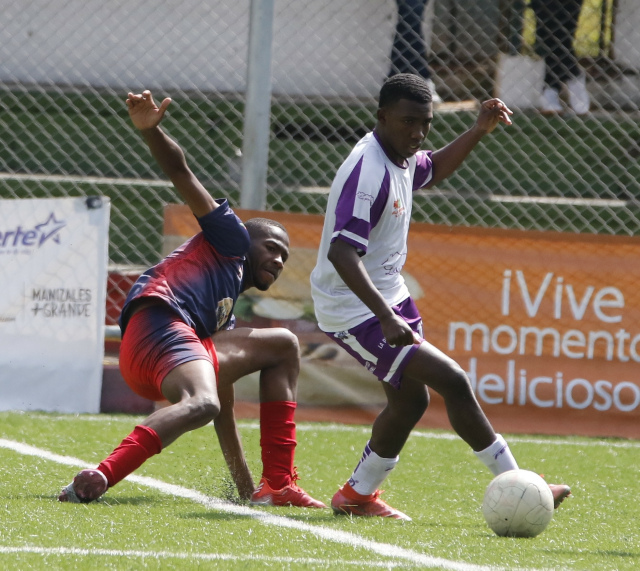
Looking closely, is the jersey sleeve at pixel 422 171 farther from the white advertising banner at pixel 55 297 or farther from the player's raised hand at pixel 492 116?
the white advertising banner at pixel 55 297

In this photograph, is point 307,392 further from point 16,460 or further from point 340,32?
point 340,32

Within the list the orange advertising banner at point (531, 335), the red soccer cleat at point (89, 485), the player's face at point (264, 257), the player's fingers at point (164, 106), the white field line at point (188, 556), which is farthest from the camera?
the orange advertising banner at point (531, 335)

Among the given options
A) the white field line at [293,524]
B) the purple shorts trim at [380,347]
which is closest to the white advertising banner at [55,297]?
the white field line at [293,524]

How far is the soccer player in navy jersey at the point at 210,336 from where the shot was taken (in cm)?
415

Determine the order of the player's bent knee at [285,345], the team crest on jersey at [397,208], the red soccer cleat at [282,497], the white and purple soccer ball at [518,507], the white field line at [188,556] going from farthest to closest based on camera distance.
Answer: the player's bent knee at [285,345] → the red soccer cleat at [282,497] → the team crest on jersey at [397,208] → the white and purple soccer ball at [518,507] → the white field line at [188,556]

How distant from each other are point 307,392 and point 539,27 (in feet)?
16.6

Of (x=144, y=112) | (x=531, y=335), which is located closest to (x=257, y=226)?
(x=144, y=112)

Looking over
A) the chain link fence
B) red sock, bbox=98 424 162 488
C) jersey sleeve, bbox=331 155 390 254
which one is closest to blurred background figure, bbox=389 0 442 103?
A: the chain link fence

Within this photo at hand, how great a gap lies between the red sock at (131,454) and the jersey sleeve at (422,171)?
1.56 metres

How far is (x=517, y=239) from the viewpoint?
699 centimetres

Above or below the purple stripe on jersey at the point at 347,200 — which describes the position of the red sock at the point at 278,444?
below

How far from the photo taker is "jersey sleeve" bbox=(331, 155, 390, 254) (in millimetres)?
4074

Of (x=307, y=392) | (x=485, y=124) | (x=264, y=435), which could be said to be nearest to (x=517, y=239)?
(x=307, y=392)

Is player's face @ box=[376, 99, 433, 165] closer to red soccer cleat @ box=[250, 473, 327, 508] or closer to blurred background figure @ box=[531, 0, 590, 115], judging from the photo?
red soccer cleat @ box=[250, 473, 327, 508]
